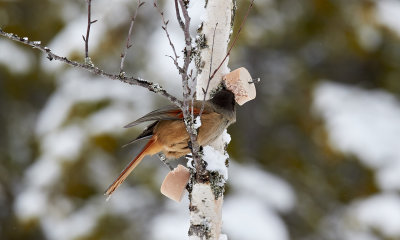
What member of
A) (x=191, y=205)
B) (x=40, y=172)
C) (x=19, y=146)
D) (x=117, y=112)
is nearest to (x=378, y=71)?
(x=117, y=112)

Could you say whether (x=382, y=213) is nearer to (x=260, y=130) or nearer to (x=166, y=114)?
(x=260, y=130)

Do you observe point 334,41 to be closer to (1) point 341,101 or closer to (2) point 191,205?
(1) point 341,101

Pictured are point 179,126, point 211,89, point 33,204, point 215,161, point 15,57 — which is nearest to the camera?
point 215,161

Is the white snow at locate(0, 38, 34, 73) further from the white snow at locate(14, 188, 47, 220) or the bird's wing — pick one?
the bird's wing

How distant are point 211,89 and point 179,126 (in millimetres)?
331

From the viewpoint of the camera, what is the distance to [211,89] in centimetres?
394

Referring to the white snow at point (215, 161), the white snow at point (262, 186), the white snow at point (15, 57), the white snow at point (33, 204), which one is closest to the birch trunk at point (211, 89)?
the white snow at point (215, 161)

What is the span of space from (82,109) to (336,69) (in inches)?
225

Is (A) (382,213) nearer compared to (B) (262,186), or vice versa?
(A) (382,213)

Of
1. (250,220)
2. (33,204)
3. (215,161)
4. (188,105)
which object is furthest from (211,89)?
(33,204)

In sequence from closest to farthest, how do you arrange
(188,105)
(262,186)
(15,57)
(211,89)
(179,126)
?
(188,105) < (211,89) < (179,126) < (262,186) < (15,57)

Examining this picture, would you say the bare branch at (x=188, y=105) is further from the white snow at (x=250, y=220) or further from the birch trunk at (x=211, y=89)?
the white snow at (x=250, y=220)

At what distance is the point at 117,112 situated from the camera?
921 centimetres

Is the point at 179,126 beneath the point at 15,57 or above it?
beneath
